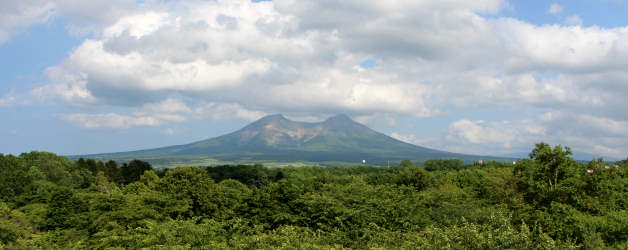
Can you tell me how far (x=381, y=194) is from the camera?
45812mm

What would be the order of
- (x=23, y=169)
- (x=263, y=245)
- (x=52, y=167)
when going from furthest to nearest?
1. (x=52, y=167)
2. (x=23, y=169)
3. (x=263, y=245)

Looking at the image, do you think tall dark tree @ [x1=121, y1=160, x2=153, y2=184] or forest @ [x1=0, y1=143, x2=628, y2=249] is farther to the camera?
tall dark tree @ [x1=121, y1=160, x2=153, y2=184]

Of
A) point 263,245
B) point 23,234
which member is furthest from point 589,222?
point 23,234

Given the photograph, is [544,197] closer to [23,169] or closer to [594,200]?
[594,200]

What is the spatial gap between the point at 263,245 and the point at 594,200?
29264 mm

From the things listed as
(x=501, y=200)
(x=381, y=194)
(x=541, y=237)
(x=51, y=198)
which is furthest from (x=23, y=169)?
(x=541, y=237)

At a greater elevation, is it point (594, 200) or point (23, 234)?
point (594, 200)

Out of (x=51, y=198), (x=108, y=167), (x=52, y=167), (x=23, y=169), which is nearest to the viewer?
(x=51, y=198)

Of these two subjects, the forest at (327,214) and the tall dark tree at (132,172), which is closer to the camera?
the forest at (327,214)

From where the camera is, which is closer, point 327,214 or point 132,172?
point 327,214

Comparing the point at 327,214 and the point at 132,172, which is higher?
the point at 327,214

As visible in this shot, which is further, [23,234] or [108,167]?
[108,167]

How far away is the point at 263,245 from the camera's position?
24.2m

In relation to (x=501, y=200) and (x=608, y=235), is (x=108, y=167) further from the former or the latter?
(x=608, y=235)
